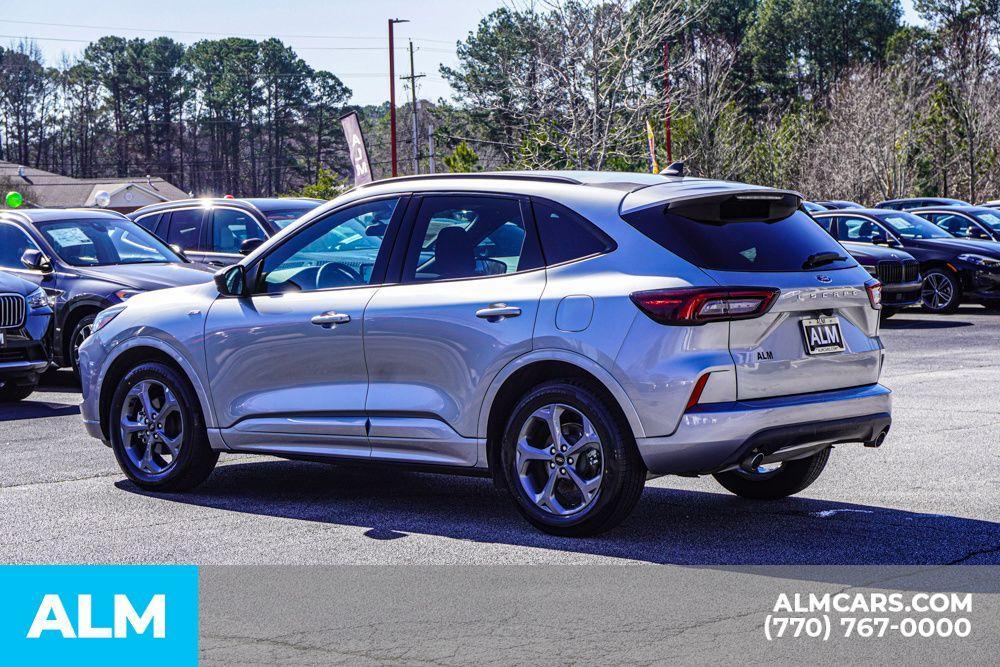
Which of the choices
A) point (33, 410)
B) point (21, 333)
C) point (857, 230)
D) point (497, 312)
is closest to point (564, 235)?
point (497, 312)

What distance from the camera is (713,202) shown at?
255 inches

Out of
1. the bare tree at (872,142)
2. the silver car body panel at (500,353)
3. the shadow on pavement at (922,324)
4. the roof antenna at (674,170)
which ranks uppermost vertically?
the bare tree at (872,142)

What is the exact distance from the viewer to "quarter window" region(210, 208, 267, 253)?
16.7 m

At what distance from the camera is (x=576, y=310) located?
6.34 m

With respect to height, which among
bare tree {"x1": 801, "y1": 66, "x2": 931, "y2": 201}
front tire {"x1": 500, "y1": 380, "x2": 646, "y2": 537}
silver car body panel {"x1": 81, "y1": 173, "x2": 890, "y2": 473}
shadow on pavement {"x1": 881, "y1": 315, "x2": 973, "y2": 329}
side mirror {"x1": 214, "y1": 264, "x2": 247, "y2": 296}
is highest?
bare tree {"x1": 801, "y1": 66, "x2": 931, "y2": 201}

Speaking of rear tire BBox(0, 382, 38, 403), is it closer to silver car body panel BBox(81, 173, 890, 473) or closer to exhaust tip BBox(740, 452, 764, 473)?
silver car body panel BBox(81, 173, 890, 473)

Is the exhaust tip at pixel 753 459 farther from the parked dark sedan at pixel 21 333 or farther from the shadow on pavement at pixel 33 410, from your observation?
the parked dark sedan at pixel 21 333

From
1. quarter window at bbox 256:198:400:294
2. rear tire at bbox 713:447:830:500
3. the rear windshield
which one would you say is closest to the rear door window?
quarter window at bbox 256:198:400:294

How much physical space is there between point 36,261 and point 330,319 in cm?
776

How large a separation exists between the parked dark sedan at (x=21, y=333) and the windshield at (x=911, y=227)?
1420 centimetres

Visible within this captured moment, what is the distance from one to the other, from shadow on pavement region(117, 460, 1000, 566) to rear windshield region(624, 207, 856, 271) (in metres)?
1.28

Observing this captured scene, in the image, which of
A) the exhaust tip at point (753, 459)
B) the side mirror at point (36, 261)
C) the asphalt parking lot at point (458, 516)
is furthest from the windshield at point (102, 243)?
the exhaust tip at point (753, 459)

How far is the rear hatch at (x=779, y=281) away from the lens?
20.3ft

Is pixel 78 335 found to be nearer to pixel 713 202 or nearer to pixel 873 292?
pixel 713 202
